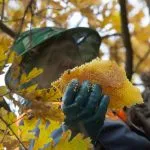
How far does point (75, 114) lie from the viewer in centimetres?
147

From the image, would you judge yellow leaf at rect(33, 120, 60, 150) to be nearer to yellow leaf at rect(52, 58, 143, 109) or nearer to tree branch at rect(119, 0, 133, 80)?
yellow leaf at rect(52, 58, 143, 109)

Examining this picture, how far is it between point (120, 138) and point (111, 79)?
0.40 m

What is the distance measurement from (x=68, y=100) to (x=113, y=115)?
0.38 meters

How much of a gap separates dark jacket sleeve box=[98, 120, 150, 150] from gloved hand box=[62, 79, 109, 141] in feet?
0.84

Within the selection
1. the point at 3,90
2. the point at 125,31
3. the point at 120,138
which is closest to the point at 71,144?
the point at 3,90

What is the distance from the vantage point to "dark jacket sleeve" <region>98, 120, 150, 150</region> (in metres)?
1.72

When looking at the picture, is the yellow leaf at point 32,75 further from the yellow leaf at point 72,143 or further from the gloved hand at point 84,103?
the gloved hand at point 84,103

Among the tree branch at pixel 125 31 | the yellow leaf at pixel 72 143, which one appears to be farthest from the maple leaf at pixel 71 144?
the tree branch at pixel 125 31

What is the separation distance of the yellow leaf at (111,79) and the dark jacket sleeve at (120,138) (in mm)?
311

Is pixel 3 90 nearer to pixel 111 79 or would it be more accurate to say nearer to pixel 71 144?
pixel 71 144

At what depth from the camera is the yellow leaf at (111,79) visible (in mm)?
1409

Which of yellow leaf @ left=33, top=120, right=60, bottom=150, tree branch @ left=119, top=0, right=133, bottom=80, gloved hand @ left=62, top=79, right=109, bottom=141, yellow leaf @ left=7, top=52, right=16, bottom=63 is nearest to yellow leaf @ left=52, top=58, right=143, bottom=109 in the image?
gloved hand @ left=62, top=79, right=109, bottom=141

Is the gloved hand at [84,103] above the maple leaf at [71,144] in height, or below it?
above

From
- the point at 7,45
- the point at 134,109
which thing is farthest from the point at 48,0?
the point at 7,45
